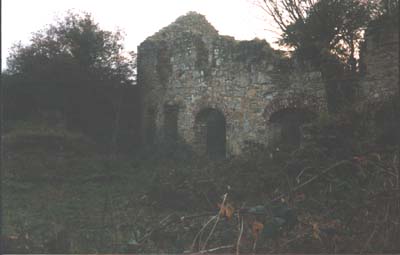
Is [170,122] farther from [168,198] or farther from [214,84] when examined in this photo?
[168,198]

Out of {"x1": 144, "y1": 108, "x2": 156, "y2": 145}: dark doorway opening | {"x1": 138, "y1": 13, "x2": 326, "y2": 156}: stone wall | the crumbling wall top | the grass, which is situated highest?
the crumbling wall top

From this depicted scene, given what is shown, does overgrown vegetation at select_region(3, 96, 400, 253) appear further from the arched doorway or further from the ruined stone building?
the ruined stone building

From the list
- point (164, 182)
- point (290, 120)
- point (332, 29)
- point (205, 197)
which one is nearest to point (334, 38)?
point (332, 29)

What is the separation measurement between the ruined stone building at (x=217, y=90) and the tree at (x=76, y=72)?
1.12 metres

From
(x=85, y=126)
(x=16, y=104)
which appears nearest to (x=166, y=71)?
(x=85, y=126)

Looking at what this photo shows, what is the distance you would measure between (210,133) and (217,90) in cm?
253

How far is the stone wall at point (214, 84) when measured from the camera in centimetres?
1474

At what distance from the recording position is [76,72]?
16031 mm

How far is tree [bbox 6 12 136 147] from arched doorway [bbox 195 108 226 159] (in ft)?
9.55

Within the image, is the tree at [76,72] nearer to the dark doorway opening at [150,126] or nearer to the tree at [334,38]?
the dark doorway opening at [150,126]

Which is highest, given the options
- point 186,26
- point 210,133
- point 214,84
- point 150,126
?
point 186,26

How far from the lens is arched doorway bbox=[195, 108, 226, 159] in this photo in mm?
16641

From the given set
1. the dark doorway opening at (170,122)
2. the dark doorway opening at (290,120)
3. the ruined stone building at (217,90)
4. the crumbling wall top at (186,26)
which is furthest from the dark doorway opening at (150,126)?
the dark doorway opening at (290,120)

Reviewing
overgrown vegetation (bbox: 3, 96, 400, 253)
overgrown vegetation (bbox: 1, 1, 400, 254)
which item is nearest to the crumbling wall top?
overgrown vegetation (bbox: 1, 1, 400, 254)
